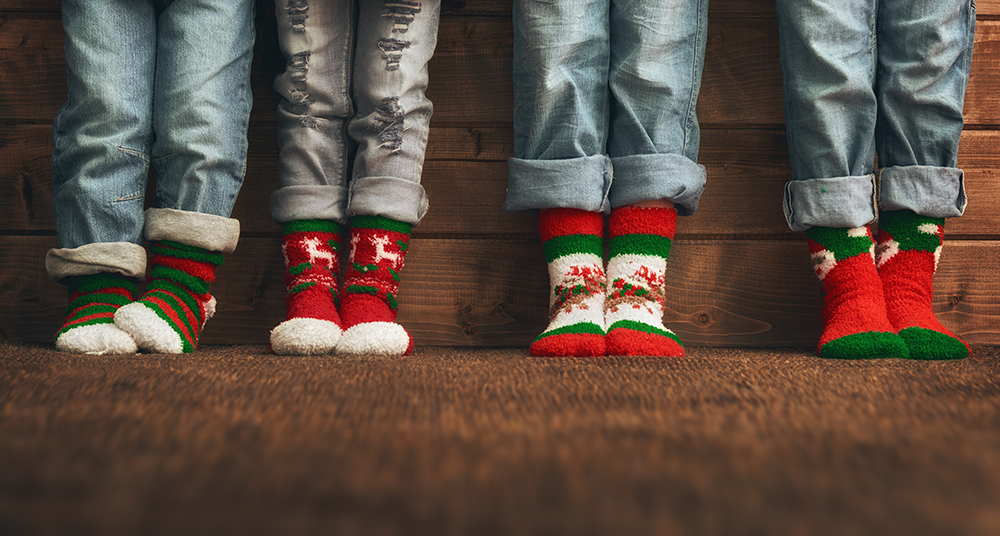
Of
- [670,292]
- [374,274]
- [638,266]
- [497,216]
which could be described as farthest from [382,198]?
[670,292]

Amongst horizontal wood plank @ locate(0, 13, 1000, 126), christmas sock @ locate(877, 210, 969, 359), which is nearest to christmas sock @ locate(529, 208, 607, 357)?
horizontal wood plank @ locate(0, 13, 1000, 126)

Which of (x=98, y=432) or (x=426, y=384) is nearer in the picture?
(x=98, y=432)

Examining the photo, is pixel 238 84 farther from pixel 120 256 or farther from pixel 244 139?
pixel 120 256

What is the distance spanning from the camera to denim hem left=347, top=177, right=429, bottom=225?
0.68 m

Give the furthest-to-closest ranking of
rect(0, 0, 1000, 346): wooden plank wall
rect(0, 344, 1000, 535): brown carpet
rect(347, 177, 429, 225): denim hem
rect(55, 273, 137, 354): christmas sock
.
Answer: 1. rect(0, 0, 1000, 346): wooden plank wall
2. rect(347, 177, 429, 225): denim hem
3. rect(55, 273, 137, 354): christmas sock
4. rect(0, 344, 1000, 535): brown carpet

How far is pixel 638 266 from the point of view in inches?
26.3

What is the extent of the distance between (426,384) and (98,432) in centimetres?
19

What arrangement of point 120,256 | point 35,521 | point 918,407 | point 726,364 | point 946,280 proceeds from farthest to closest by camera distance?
point 946,280, point 120,256, point 726,364, point 918,407, point 35,521

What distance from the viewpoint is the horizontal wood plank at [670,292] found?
32.0 inches

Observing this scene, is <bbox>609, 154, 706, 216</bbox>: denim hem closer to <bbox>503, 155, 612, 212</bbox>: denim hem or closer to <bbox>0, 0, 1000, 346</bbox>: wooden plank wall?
<bbox>503, 155, 612, 212</bbox>: denim hem

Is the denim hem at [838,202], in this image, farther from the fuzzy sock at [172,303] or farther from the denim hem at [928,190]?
the fuzzy sock at [172,303]

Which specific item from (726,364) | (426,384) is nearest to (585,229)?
(726,364)

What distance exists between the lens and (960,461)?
0.74 ft

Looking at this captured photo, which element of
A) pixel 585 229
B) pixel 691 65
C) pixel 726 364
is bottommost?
pixel 726 364
